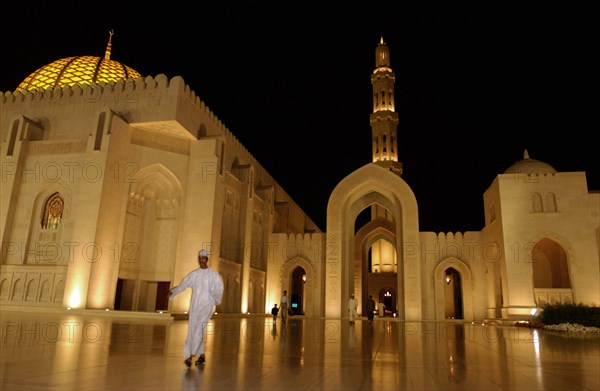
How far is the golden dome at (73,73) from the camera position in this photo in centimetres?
2075

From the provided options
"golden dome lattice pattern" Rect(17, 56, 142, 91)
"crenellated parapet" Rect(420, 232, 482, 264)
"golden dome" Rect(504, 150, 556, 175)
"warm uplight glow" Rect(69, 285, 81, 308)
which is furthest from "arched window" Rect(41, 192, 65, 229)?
"golden dome" Rect(504, 150, 556, 175)

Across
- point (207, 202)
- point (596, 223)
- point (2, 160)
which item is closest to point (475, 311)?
point (596, 223)

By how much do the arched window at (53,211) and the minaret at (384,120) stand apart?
21784 mm

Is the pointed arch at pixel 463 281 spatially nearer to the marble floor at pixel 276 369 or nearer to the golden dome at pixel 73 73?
the marble floor at pixel 276 369


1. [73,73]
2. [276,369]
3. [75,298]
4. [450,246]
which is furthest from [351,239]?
[276,369]

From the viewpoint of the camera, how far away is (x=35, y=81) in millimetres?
21094

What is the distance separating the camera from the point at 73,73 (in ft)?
69.2

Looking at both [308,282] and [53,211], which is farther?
[308,282]

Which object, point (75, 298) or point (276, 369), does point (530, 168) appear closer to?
point (276, 369)

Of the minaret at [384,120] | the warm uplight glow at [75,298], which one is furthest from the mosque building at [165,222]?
the minaret at [384,120]

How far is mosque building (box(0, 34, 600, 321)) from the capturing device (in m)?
15.2

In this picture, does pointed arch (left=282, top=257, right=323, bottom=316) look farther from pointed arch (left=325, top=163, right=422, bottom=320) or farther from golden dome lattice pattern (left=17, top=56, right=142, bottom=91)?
golden dome lattice pattern (left=17, top=56, right=142, bottom=91)

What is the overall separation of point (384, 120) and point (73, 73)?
21469 millimetres

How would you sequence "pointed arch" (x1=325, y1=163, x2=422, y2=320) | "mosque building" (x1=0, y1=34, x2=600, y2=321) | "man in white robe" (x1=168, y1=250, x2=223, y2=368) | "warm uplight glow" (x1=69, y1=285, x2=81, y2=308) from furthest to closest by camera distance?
"pointed arch" (x1=325, y1=163, x2=422, y2=320) < "mosque building" (x1=0, y1=34, x2=600, y2=321) < "warm uplight glow" (x1=69, y1=285, x2=81, y2=308) < "man in white robe" (x1=168, y1=250, x2=223, y2=368)
